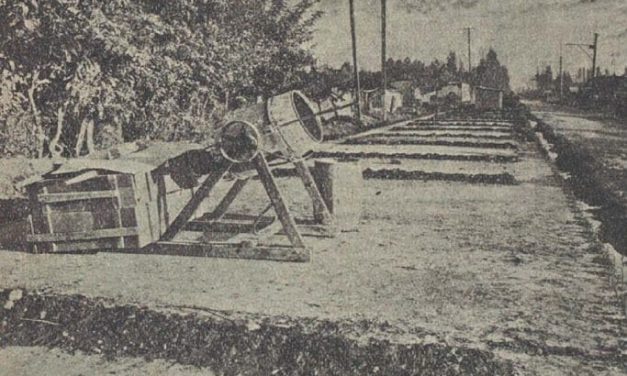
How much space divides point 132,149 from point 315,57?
1664cm

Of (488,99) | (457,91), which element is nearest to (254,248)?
(488,99)

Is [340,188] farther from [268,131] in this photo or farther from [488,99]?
[488,99]

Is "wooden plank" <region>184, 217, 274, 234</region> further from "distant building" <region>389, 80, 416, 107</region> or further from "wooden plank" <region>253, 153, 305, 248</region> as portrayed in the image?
"distant building" <region>389, 80, 416, 107</region>

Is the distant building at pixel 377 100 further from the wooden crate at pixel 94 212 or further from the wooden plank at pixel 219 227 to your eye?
the wooden crate at pixel 94 212

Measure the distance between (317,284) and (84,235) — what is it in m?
2.38

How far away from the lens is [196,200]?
5.48 meters

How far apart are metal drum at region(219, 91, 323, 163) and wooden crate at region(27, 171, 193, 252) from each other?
90 centimetres

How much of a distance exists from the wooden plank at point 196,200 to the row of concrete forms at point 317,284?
15 millimetres

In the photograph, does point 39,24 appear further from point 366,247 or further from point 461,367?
point 461,367

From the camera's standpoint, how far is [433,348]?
3.47 metres

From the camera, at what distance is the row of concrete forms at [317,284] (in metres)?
3.51

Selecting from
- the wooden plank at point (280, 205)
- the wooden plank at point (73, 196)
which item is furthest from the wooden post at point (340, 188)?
the wooden plank at point (73, 196)

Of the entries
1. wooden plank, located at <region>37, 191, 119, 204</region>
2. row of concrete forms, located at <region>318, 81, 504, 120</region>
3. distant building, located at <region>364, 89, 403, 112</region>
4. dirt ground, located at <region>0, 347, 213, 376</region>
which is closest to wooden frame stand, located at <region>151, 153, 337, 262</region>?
wooden plank, located at <region>37, 191, 119, 204</region>

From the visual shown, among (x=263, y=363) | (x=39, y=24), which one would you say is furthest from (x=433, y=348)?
(x=39, y=24)
